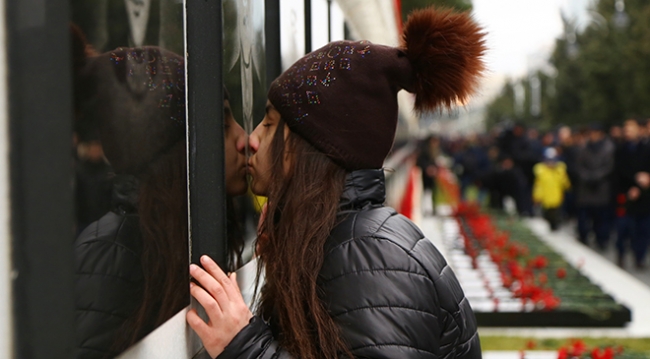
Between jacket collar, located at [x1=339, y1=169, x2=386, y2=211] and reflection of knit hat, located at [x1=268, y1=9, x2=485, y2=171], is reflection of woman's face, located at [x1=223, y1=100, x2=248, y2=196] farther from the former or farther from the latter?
jacket collar, located at [x1=339, y1=169, x2=386, y2=211]

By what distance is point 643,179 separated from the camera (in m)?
11.0

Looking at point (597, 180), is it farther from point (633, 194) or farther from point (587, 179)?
point (633, 194)

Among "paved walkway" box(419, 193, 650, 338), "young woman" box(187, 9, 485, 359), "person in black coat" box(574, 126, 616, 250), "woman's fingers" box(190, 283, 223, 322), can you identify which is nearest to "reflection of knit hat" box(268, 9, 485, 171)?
"young woman" box(187, 9, 485, 359)

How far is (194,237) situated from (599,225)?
42.5ft

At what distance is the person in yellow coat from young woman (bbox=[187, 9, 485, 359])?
14.3m

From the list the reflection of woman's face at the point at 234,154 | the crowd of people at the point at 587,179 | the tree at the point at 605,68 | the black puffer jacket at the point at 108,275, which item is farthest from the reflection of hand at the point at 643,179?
the tree at the point at 605,68

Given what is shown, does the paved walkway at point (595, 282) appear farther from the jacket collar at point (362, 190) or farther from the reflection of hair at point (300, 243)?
the reflection of hair at point (300, 243)

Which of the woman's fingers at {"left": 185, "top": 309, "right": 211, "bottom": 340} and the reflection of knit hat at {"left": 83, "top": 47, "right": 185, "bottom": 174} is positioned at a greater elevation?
the reflection of knit hat at {"left": 83, "top": 47, "right": 185, "bottom": 174}

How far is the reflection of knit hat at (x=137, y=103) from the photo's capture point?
112 cm

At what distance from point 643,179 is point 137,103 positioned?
34.9 feet

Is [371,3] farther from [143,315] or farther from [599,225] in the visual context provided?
[599,225]

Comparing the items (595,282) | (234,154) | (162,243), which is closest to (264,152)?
(234,154)

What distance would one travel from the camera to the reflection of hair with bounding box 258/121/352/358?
159 cm

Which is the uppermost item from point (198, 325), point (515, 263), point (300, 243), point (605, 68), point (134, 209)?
point (605, 68)
